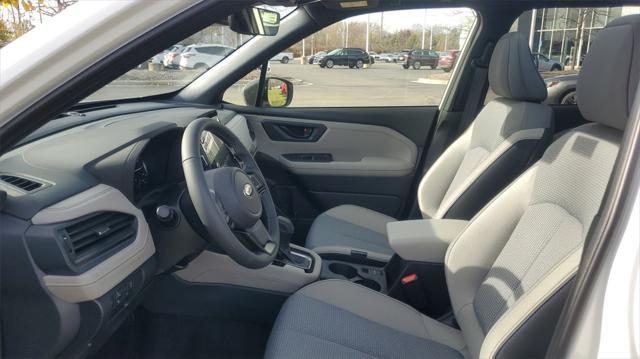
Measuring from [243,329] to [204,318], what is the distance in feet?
0.51

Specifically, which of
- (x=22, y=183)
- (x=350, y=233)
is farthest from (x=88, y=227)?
(x=350, y=233)

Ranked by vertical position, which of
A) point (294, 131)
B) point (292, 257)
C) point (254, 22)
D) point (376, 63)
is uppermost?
point (254, 22)

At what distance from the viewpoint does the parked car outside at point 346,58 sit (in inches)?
116

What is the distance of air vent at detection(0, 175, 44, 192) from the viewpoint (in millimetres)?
1281

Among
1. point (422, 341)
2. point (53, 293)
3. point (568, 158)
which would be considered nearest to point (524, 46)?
point (568, 158)

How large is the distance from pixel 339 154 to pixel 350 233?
83 centimetres

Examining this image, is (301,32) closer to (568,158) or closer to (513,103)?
(513,103)

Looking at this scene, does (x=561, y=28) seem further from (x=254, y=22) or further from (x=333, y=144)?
(x=254, y=22)

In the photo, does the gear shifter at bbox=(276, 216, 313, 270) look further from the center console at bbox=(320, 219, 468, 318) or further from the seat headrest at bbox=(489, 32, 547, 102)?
the seat headrest at bbox=(489, 32, 547, 102)

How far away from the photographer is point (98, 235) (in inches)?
54.4

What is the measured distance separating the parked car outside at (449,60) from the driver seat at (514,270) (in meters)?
1.58

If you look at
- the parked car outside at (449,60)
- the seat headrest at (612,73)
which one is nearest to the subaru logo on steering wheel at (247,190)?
the seat headrest at (612,73)

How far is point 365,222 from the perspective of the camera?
8.47 ft

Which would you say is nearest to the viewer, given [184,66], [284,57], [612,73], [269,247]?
[612,73]
